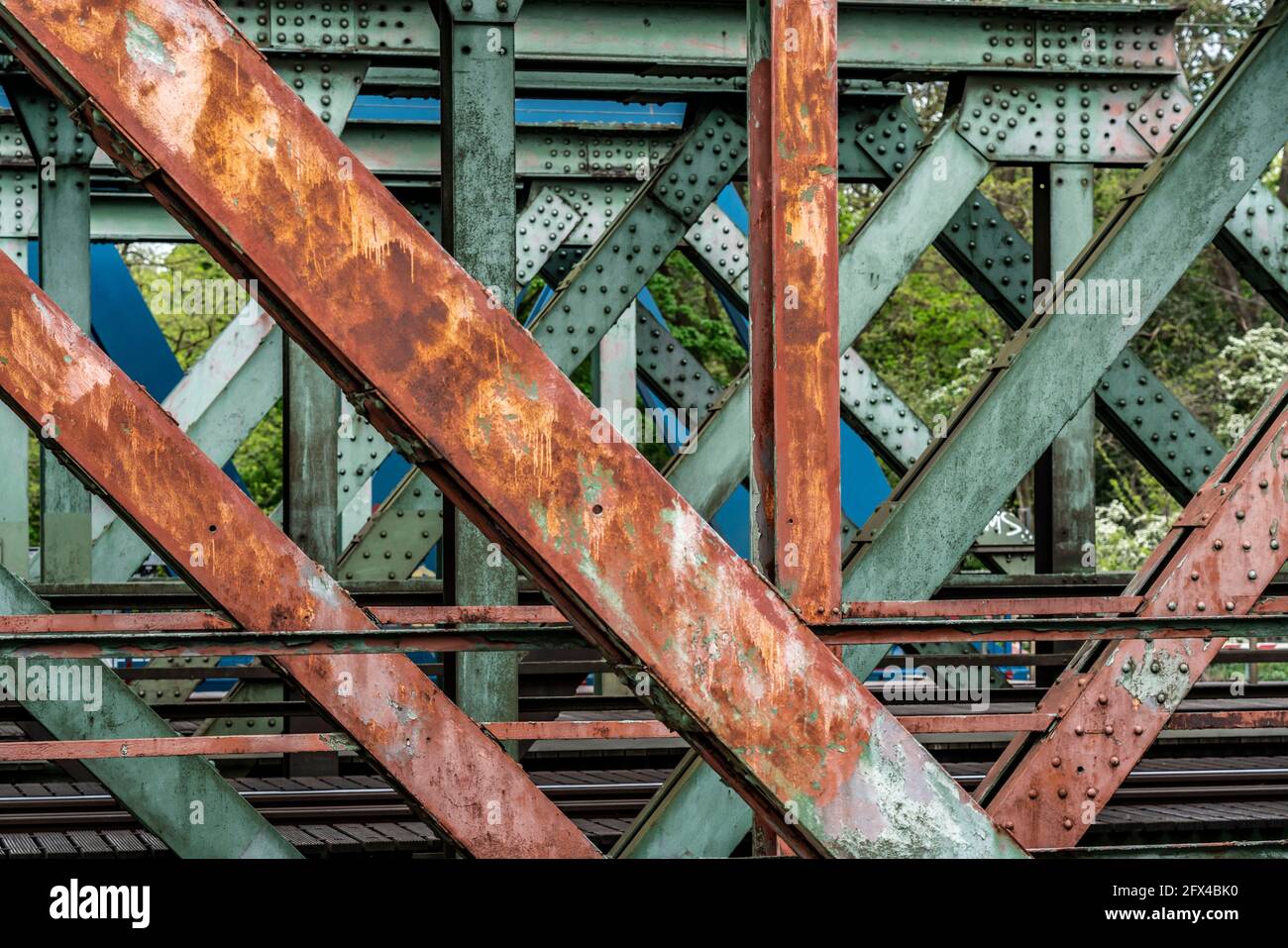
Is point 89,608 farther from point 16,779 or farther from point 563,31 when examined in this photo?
point 563,31

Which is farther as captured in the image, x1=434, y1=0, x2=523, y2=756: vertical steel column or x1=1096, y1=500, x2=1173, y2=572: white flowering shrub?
x1=1096, y1=500, x2=1173, y2=572: white flowering shrub

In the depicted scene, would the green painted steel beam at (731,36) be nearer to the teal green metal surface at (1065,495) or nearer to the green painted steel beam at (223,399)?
the teal green metal surface at (1065,495)

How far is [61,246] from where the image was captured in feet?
34.0

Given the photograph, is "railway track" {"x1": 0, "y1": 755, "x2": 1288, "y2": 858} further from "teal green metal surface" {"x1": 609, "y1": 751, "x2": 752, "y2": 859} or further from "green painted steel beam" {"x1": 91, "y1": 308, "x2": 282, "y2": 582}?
"green painted steel beam" {"x1": 91, "y1": 308, "x2": 282, "y2": 582}

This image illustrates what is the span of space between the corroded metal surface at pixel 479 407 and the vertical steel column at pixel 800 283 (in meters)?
0.19

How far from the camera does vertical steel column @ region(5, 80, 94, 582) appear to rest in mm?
10172

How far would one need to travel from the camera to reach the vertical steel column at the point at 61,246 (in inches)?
400


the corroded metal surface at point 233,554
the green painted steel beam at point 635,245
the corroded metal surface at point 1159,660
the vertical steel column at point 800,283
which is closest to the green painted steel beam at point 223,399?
the green painted steel beam at point 635,245

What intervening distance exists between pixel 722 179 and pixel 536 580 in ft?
21.7

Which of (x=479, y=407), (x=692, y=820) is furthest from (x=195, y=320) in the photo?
(x=479, y=407)

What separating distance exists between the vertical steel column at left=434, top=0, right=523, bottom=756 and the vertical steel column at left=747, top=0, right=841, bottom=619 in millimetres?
2707

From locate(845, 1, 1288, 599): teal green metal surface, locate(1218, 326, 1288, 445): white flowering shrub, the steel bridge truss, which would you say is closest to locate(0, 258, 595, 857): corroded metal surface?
the steel bridge truss

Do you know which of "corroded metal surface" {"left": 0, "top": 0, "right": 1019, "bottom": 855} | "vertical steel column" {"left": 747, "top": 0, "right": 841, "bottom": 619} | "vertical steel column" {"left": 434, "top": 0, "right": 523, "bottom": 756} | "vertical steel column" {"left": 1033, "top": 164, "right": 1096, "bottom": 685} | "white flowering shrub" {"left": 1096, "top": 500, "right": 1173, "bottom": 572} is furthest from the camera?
"white flowering shrub" {"left": 1096, "top": 500, "right": 1173, "bottom": 572}
